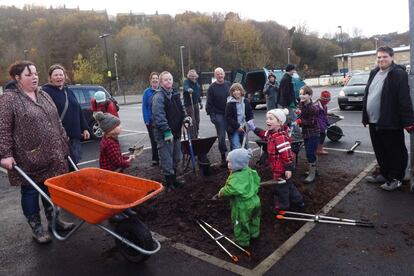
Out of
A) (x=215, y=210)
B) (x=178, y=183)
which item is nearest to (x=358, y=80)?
(x=178, y=183)

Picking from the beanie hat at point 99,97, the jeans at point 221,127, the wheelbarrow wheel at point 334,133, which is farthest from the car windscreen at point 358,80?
the beanie hat at point 99,97

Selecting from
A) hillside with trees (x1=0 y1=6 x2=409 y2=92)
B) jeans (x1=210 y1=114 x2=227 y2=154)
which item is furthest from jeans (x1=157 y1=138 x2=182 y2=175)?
hillside with trees (x1=0 y1=6 x2=409 y2=92)

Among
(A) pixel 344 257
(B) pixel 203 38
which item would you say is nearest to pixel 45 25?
(B) pixel 203 38

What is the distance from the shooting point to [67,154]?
168 inches

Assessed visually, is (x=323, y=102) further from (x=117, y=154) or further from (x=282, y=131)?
(x=117, y=154)

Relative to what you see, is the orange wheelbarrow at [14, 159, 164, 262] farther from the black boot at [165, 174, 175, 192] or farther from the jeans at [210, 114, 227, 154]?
the jeans at [210, 114, 227, 154]

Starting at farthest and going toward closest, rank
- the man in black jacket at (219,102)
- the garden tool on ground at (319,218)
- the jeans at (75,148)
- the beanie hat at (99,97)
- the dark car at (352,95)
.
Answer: the dark car at (352,95) < the beanie hat at (99,97) < the man in black jacket at (219,102) < the jeans at (75,148) < the garden tool on ground at (319,218)

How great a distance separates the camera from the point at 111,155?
173 inches

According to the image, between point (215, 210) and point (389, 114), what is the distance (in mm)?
2636

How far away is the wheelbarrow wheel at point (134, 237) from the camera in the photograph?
3283 millimetres

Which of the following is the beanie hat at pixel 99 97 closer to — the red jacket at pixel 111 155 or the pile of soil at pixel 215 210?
the pile of soil at pixel 215 210

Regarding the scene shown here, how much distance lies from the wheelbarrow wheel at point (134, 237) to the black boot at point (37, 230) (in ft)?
3.48

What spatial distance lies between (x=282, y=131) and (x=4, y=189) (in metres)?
5.15

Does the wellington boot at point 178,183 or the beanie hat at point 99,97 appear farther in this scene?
the beanie hat at point 99,97
